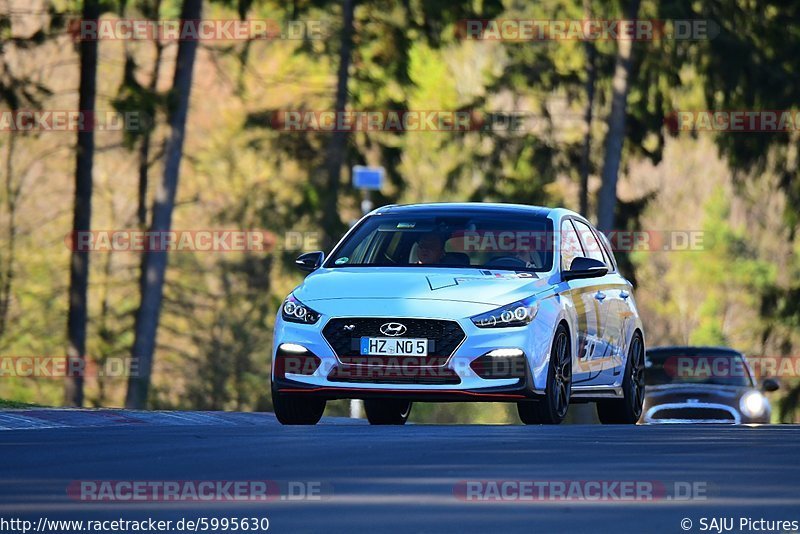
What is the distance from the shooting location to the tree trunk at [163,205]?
37375mm

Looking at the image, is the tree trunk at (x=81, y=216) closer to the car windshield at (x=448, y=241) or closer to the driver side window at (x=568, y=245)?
the driver side window at (x=568, y=245)

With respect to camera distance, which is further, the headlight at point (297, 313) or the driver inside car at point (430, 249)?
the driver inside car at point (430, 249)

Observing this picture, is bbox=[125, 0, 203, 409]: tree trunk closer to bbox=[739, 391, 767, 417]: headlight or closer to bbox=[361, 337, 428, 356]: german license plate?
bbox=[739, 391, 767, 417]: headlight

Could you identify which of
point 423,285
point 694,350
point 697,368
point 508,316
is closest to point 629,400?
point 508,316

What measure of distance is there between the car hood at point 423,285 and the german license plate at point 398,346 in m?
0.33

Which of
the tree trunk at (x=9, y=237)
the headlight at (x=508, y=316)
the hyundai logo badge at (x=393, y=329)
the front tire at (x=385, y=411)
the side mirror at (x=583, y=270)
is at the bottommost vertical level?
the tree trunk at (x=9, y=237)

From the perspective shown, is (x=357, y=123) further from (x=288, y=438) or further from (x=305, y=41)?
(x=288, y=438)

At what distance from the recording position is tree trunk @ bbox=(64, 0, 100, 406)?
3794 cm

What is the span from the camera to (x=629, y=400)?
18.9 meters

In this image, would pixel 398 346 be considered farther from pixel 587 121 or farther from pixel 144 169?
pixel 144 169

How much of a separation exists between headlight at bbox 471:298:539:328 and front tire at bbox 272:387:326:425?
60.0 inches

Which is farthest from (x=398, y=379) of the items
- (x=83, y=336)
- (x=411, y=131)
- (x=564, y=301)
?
(x=411, y=131)

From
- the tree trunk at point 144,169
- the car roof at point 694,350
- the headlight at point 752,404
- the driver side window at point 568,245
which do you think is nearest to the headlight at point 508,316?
the driver side window at point 568,245

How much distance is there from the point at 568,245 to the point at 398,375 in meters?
2.72
